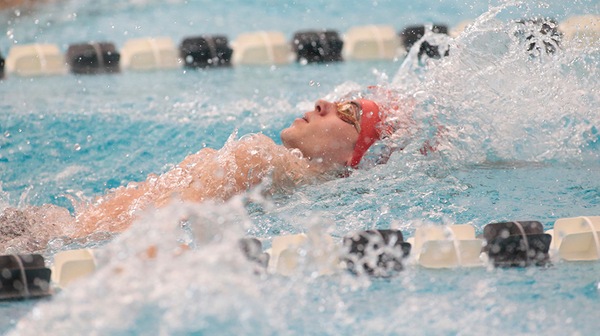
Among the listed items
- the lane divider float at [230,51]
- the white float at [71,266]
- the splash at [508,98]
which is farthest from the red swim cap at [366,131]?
the lane divider float at [230,51]

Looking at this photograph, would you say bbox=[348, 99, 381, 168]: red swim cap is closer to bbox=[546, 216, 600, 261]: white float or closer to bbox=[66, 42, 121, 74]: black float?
bbox=[546, 216, 600, 261]: white float

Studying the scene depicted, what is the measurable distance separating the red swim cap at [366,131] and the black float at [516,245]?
688 mm

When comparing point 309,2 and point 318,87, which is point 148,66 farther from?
point 309,2

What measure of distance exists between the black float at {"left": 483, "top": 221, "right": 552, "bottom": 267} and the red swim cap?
2.26 ft

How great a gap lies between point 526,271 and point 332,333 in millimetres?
613

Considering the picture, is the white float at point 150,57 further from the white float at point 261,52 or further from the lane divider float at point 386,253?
the lane divider float at point 386,253

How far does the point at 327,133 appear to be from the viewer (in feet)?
8.66

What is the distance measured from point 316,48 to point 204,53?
2.08 ft

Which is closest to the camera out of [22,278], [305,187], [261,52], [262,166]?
[22,278]

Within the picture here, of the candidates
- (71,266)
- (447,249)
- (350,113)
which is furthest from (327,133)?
(71,266)

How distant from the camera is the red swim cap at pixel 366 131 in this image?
2.68 metres

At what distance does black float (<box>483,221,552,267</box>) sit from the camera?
6.75 feet

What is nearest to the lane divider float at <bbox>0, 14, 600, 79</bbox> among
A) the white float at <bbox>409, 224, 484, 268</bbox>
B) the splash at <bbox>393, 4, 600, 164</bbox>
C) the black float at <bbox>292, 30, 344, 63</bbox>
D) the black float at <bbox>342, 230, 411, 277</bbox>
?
the black float at <bbox>292, 30, 344, 63</bbox>

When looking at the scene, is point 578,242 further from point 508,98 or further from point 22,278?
point 22,278
